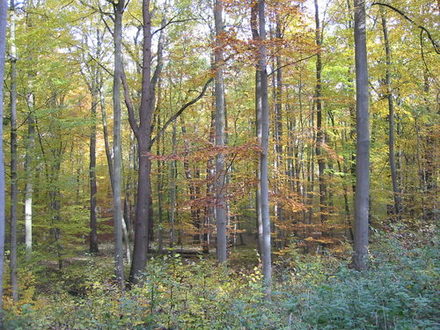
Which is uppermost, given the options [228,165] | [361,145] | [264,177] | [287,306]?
[361,145]

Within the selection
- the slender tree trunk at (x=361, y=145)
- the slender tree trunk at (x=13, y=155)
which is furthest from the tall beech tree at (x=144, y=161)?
the slender tree trunk at (x=361, y=145)

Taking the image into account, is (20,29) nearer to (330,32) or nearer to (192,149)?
(192,149)

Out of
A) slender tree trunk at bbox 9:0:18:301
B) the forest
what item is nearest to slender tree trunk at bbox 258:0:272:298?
the forest

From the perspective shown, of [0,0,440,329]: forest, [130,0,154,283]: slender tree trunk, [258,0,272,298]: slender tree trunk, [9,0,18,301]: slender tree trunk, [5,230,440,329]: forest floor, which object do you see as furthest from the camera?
[130,0,154,283]: slender tree trunk

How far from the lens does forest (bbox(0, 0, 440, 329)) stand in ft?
14.3

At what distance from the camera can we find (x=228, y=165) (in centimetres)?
916

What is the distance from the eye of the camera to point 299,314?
13.6ft

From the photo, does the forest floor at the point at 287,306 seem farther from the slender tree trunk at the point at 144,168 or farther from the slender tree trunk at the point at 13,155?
the slender tree trunk at the point at 144,168

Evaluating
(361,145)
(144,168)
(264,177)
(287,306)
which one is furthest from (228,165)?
(287,306)

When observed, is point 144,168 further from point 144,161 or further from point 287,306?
point 287,306

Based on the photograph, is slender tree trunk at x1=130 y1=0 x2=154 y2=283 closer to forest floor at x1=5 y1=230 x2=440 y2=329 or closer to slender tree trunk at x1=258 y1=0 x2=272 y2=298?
slender tree trunk at x1=258 y1=0 x2=272 y2=298

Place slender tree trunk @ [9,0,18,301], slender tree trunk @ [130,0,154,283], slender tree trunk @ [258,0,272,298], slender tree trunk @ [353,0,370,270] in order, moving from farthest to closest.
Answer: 1. slender tree trunk @ [130,0,154,283]
2. slender tree trunk @ [9,0,18,301]
3. slender tree trunk @ [353,0,370,270]
4. slender tree trunk @ [258,0,272,298]

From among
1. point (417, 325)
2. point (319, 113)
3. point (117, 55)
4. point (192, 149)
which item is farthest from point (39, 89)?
point (417, 325)

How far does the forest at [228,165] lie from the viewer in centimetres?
436
